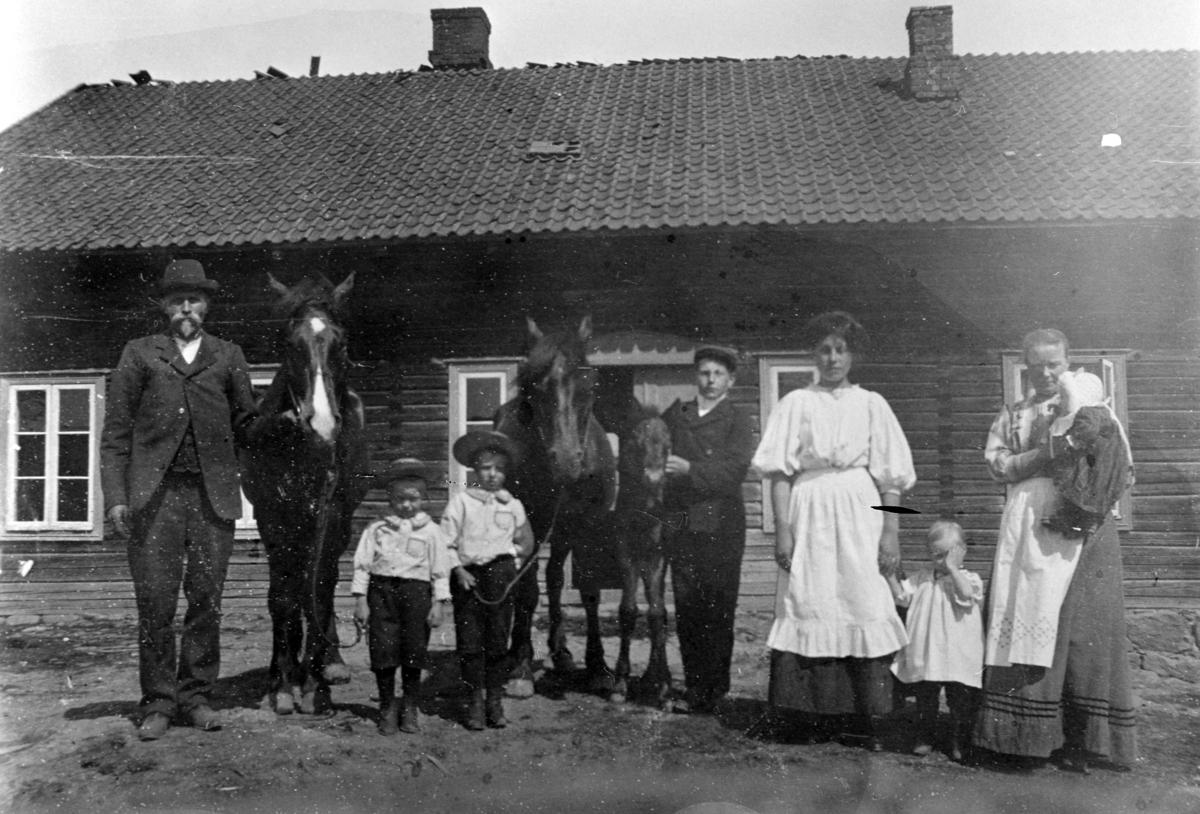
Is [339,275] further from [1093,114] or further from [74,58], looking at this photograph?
[1093,114]

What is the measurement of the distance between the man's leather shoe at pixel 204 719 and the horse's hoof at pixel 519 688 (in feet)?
4.36

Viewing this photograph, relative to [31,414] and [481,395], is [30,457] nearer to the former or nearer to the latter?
[31,414]

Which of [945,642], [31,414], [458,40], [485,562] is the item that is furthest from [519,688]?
[458,40]

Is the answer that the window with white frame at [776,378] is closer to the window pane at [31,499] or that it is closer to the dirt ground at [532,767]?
the dirt ground at [532,767]

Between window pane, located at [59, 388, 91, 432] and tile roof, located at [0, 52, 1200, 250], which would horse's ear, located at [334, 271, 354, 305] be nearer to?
tile roof, located at [0, 52, 1200, 250]

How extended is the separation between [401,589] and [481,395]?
148cm

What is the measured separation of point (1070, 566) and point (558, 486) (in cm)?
224

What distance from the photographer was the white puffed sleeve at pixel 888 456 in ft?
12.0

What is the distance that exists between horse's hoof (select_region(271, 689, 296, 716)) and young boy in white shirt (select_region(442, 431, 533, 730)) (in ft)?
2.83

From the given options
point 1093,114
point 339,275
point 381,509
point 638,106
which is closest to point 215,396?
point 381,509

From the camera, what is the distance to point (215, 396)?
3.95m

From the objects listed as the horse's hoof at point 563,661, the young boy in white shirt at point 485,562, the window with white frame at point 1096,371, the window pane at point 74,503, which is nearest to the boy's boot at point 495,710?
the young boy in white shirt at point 485,562

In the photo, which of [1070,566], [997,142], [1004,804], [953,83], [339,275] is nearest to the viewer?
[1004,804]

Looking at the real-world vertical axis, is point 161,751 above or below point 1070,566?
below
